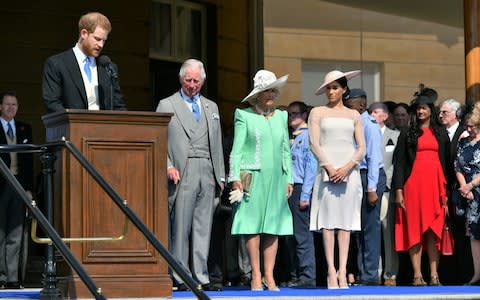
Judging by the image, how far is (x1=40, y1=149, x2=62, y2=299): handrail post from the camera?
28.9 ft

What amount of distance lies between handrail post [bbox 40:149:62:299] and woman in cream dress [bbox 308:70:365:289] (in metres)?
2.56

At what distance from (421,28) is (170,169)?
7.83m

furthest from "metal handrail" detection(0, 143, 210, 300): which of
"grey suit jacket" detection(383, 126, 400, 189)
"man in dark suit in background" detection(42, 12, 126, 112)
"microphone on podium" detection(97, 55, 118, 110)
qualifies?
"grey suit jacket" detection(383, 126, 400, 189)

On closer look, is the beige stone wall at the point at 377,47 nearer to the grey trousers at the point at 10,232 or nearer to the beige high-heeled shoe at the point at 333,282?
the grey trousers at the point at 10,232

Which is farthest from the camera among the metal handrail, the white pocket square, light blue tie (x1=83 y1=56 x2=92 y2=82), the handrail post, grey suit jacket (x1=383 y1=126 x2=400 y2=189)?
grey suit jacket (x1=383 y1=126 x2=400 y2=189)

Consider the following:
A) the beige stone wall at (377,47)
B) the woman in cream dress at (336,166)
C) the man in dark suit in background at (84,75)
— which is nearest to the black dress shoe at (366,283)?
the woman in cream dress at (336,166)

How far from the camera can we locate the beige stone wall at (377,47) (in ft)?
54.9

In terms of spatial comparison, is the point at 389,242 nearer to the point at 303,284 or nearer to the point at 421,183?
the point at 421,183

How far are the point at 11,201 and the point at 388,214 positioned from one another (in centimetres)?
336

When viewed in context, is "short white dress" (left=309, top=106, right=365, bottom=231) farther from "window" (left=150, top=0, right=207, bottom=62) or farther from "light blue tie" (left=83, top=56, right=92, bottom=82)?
"window" (left=150, top=0, right=207, bottom=62)

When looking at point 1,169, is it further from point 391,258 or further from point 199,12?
point 199,12

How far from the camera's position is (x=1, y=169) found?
8.34 m

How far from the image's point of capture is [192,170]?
414 inches

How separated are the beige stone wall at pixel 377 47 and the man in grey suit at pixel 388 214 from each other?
14.0 ft
